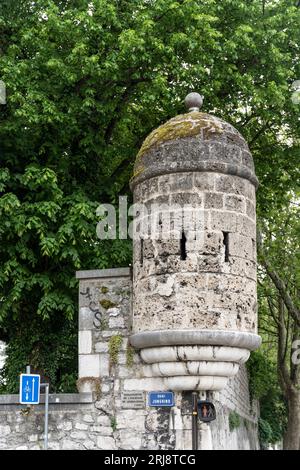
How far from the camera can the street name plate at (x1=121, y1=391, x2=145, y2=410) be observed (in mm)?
9039

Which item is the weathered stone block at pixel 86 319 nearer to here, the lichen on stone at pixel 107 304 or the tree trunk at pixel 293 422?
the lichen on stone at pixel 107 304

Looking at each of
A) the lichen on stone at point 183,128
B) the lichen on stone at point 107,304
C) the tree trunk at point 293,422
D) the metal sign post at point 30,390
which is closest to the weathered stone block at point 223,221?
the lichen on stone at point 183,128

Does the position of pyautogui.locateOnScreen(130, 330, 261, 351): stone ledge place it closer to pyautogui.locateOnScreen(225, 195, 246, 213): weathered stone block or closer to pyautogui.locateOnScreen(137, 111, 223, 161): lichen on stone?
pyautogui.locateOnScreen(225, 195, 246, 213): weathered stone block

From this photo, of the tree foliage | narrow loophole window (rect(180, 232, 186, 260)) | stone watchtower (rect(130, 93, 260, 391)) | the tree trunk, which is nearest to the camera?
stone watchtower (rect(130, 93, 260, 391))

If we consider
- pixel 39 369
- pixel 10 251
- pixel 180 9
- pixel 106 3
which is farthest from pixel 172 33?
pixel 39 369

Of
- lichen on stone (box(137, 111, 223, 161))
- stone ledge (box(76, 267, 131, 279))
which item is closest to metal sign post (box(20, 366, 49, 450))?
stone ledge (box(76, 267, 131, 279))

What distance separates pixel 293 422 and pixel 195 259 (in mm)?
13343

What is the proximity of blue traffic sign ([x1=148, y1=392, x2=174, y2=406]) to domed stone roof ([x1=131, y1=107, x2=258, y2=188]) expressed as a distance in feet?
9.14

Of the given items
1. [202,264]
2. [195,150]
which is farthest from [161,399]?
[195,150]

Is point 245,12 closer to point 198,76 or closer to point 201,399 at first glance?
point 198,76

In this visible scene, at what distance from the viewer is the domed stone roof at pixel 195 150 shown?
9023 millimetres

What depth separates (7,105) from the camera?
41.8 ft

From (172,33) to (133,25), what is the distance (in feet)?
2.45

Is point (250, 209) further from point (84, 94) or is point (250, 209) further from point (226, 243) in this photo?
point (84, 94)
